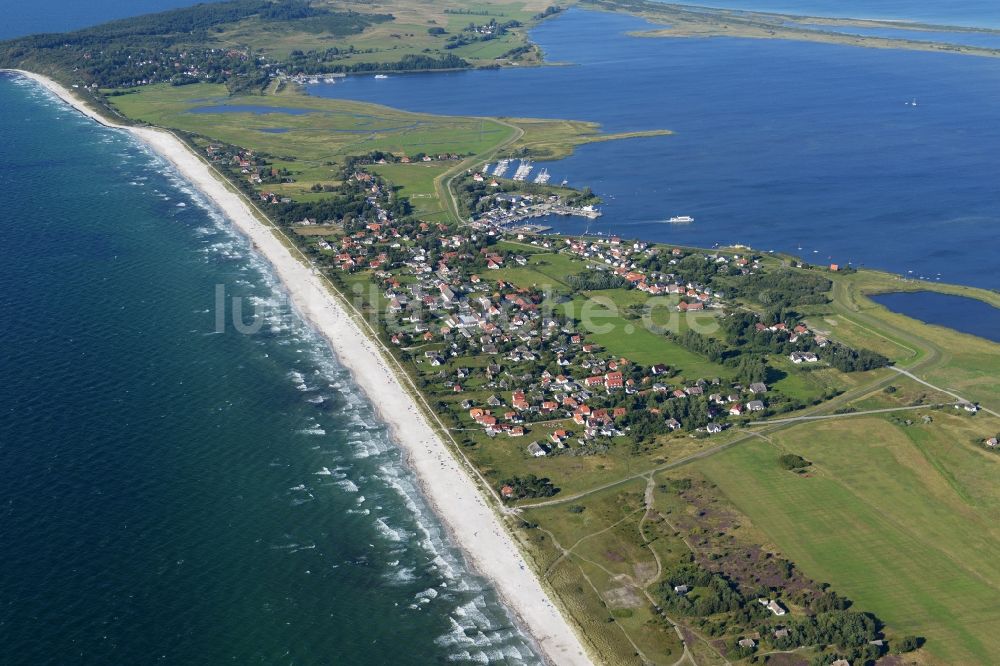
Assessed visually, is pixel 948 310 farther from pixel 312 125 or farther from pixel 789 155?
pixel 312 125

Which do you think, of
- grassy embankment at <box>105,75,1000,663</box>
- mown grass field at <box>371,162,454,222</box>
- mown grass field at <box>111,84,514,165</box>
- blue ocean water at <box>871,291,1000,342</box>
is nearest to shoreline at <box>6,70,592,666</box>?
grassy embankment at <box>105,75,1000,663</box>

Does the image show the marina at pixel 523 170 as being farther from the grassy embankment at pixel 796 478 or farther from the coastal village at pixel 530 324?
the grassy embankment at pixel 796 478

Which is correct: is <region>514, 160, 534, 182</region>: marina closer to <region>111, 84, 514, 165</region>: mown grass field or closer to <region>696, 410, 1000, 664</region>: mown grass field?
<region>111, 84, 514, 165</region>: mown grass field

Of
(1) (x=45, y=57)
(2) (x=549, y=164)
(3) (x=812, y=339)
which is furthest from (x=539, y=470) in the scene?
(1) (x=45, y=57)

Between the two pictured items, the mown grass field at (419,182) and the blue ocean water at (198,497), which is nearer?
the blue ocean water at (198,497)

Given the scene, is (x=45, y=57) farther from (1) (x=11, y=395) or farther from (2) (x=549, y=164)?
(1) (x=11, y=395)

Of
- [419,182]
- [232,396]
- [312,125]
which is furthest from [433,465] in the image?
[312,125]

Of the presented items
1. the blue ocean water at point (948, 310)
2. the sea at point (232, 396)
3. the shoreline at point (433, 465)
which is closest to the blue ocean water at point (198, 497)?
the sea at point (232, 396)
